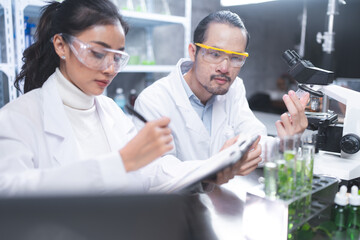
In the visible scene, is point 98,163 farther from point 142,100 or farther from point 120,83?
point 120,83

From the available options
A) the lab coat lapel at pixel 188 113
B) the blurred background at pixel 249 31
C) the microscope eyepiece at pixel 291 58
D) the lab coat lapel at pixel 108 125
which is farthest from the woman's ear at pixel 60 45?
the blurred background at pixel 249 31

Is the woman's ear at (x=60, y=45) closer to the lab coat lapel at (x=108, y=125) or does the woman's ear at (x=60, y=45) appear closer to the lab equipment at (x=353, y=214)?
the lab coat lapel at (x=108, y=125)

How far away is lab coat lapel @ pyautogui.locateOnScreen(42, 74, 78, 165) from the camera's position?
3.65 ft

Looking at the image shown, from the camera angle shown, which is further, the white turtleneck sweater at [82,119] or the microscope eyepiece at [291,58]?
the microscope eyepiece at [291,58]

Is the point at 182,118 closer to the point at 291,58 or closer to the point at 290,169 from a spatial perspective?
the point at 291,58

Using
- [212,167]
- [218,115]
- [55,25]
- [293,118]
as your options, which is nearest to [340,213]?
[212,167]

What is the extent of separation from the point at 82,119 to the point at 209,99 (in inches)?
35.5

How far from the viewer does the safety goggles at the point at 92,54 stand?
3.58 feet

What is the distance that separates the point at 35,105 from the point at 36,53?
260mm

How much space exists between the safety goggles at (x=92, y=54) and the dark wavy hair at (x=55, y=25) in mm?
44

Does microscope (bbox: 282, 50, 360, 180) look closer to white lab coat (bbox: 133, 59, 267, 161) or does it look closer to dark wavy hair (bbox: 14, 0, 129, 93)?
white lab coat (bbox: 133, 59, 267, 161)

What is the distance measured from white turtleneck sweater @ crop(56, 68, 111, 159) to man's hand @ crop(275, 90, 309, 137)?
2.71ft

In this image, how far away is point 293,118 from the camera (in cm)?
148

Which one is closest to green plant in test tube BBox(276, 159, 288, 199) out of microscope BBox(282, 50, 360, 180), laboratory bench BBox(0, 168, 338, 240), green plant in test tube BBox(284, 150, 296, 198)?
green plant in test tube BBox(284, 150, 296, 198)
